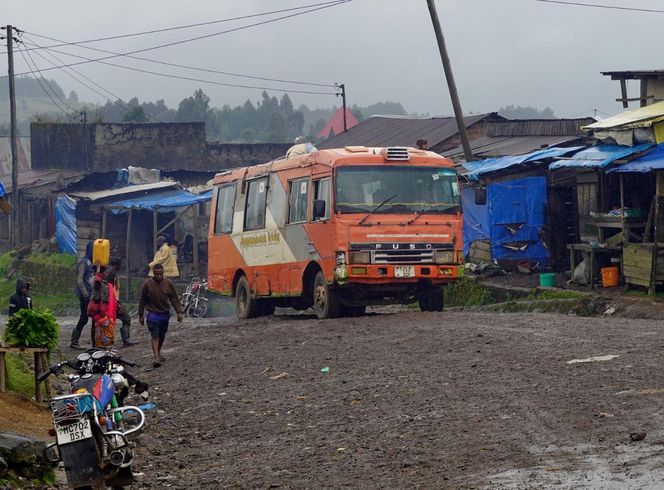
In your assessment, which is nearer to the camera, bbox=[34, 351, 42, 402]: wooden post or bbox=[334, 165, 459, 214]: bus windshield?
bbox=[34, 351, 42, 402]: wooden post

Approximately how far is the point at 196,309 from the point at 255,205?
730cm

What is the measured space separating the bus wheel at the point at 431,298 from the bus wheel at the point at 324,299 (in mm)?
1630

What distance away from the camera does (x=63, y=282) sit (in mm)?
39281

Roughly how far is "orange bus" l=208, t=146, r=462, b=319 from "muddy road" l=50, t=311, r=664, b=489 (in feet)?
5.52

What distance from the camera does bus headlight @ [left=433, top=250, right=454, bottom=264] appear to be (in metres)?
20.0

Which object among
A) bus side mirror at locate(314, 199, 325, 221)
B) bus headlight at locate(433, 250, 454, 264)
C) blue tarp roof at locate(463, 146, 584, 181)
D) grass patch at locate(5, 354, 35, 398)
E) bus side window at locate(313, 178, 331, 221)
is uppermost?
blue tarp roof at locate(463, 146, 584, 181)

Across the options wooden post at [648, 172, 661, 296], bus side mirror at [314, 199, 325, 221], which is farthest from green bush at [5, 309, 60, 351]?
wooden post at [648, 172, 661, 296]

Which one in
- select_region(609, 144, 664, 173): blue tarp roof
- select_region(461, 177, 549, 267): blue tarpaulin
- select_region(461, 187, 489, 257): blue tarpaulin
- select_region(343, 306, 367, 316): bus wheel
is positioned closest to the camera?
select_region(343, 306, 367, 316): bus wheel

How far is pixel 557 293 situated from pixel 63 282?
65.8ft

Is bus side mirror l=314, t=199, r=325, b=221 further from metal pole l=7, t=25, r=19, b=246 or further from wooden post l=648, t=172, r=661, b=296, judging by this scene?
metal pole l=7, t=25, r=19, b=246

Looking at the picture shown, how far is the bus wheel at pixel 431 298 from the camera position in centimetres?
2120

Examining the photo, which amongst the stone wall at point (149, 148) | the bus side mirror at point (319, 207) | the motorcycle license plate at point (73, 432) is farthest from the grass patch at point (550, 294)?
the stone wall at point (149, 148)

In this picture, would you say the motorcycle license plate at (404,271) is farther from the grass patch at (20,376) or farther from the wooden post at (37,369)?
the wooden post at (37,369)

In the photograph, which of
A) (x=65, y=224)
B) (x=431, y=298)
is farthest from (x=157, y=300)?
(x=65, y=224)
